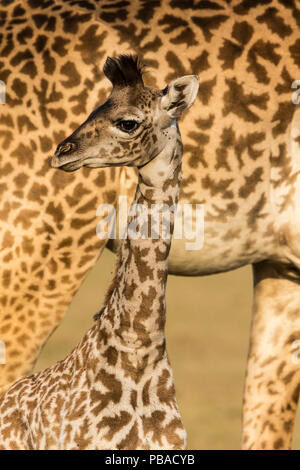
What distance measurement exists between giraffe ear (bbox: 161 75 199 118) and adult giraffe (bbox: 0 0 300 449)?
1.62 m

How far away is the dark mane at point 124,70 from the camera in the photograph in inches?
226

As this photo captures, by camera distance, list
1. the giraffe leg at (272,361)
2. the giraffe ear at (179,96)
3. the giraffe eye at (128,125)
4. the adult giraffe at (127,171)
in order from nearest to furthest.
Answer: the giraffe eye at (128,125), the giraffe ear at (179,96), the adult giraffe at (127,171), the giraffe leg at (272,361)

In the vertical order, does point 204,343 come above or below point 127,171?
below

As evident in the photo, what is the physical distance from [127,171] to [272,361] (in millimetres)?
1906

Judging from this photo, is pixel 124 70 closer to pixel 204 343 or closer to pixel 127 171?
pixel 127 171

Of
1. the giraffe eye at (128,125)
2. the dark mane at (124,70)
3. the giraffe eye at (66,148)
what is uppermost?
the dark mane at (124,70)

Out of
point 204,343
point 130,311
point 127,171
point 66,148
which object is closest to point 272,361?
point 127,171

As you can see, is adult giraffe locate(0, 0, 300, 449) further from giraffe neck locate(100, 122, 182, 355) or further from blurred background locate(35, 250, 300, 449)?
blurred background locate(35, 250, 300, 449)

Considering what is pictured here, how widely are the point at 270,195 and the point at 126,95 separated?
6.94 feet

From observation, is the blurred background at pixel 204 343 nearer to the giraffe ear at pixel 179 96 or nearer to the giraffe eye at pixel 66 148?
the giraffe ear at pixel 179 96

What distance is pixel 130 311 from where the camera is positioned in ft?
19.9

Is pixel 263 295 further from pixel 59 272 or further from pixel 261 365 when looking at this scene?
pixel 59 272

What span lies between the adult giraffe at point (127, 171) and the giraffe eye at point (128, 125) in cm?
173

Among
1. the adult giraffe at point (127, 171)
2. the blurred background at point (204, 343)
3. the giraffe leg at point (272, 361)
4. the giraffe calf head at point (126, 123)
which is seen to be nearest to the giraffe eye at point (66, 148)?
the giraffe calf head at point (126, 123)
